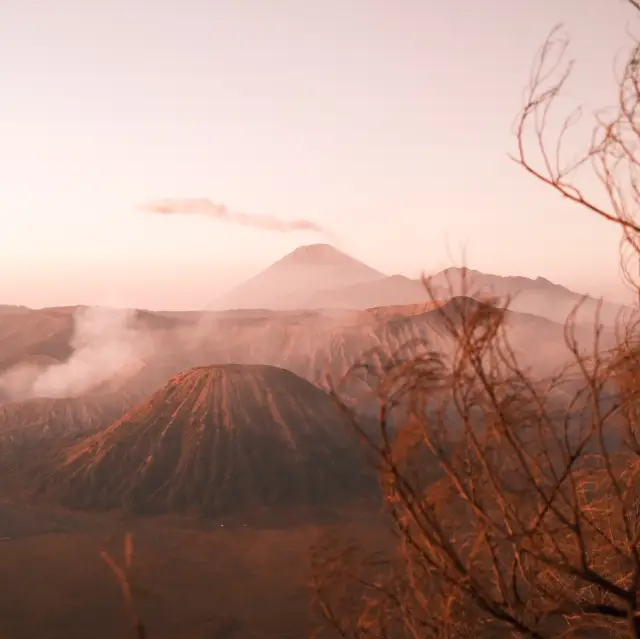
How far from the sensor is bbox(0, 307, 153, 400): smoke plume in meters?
73.4

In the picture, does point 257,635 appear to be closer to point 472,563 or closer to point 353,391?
point 472,563

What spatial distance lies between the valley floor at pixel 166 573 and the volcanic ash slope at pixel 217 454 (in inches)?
106

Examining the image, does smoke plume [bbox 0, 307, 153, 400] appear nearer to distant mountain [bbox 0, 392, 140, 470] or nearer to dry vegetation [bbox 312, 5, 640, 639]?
distant mountain [bbox 0, 392, 140, 470]

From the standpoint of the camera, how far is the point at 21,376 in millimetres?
76375

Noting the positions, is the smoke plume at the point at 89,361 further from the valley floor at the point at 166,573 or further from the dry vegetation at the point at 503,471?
the dry vegetation at the point at 503,471

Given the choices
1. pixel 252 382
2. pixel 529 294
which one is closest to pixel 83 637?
pixel 252 382

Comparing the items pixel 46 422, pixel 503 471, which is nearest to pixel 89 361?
pixel 46 422

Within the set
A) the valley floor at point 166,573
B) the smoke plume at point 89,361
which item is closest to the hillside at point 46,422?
the smoke plume at point 89,361

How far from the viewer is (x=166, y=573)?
27.8 m

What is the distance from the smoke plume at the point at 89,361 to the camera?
73.4m

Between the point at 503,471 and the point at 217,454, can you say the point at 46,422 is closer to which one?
the point at 217,454

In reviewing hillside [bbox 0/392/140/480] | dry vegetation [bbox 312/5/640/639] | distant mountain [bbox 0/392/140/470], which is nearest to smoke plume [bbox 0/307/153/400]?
distant mountain [bbox 0/392/140/470]

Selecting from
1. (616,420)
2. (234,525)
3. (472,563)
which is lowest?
(234,525)

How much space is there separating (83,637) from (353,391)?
43.9 m
